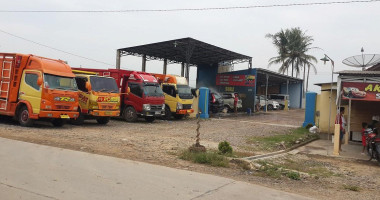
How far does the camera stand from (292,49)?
4712 centimetres

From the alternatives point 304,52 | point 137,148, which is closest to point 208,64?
point 304,52

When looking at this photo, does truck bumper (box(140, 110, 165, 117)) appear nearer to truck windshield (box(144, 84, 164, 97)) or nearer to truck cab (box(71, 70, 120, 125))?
truck windshield (box(144, 84, 164, 97))

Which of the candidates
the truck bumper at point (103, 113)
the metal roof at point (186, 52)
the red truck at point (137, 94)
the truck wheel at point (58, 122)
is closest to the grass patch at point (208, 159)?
the truck bumper at point (103, 113)

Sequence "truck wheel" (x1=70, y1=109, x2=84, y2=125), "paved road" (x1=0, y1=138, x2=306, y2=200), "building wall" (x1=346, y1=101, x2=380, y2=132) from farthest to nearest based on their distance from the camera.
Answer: "truck wheel" (x1=70, y1=109, x2=84, y2=125) < "building wall" (x1=346, y1=101, x2=380, y2=132) < "paved road" (x1=0, y1=138, x2=306, y2=200)

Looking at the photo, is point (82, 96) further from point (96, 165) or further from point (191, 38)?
point (191, 38)

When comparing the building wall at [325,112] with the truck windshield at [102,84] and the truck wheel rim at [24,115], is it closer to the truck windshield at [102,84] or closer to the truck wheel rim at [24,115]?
the truck windshield at [102,84]

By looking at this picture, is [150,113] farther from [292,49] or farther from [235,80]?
[292,49]

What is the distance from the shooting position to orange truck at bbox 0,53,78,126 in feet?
42.4

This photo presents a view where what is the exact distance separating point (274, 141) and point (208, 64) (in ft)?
87.4

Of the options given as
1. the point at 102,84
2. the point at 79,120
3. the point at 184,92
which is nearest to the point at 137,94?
the point at 102,84

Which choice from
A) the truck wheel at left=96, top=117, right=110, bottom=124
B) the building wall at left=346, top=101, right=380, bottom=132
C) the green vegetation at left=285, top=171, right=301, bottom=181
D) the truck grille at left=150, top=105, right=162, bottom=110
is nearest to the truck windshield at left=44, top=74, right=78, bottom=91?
the truck wheel at left=96, top=117, right=110, bottom=124

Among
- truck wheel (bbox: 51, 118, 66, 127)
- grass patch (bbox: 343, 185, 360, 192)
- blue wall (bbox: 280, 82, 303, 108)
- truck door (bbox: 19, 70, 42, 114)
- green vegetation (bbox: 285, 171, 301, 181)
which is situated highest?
blue wall (bbox: 280, 82, 303, 108)

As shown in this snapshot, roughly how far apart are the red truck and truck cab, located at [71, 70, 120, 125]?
6.76ft

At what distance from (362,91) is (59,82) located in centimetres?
1122
